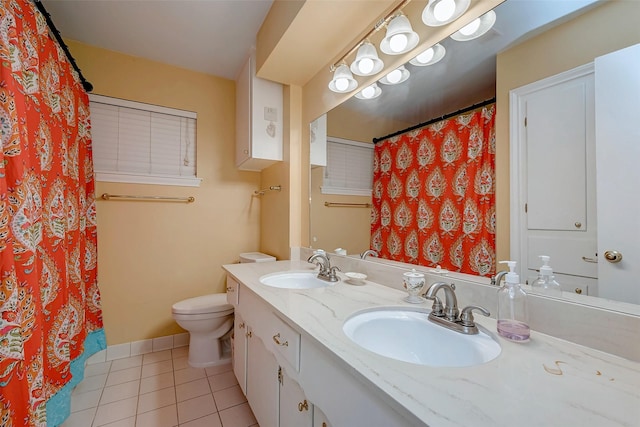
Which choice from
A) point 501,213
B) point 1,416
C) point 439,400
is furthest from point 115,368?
point 501,213

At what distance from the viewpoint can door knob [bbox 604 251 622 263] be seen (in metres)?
0.66

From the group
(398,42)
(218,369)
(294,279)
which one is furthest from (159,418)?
(398,42)

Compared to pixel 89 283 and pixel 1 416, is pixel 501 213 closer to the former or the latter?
pixel 1 416

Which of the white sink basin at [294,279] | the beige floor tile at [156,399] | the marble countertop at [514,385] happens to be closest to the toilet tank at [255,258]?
the white sink basin at [294,279]

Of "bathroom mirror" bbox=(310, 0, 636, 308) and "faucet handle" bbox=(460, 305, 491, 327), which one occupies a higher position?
"bathroom mirror" bbox=(310, 0, 636, 308)

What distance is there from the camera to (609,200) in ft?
2.21

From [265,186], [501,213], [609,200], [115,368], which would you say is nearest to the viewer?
[609,200]

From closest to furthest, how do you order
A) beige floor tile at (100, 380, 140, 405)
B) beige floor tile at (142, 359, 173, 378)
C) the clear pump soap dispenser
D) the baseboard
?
the clear pump soap dispenser
beige floor tile at (100, 380, 140, 405)
beige floor tile at (142, 359, 173, 378)
the baseboard

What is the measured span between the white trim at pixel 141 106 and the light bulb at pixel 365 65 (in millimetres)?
1652

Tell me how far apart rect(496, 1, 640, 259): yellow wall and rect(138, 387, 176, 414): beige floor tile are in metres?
1.94

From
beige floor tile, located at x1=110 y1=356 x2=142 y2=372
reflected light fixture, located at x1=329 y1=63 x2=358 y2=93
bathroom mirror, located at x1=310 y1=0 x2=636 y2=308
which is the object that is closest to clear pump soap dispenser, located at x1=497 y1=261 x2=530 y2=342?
bathroom mirror, located at x1=310 y1=0 x2=636 y2=308

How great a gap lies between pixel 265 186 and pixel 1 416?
1967mm

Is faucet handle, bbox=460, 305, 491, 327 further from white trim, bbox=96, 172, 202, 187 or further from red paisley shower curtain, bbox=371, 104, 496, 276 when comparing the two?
white trim, bbox=96, 172, 202, 187

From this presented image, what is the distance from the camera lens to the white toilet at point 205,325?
1932 millimetres
